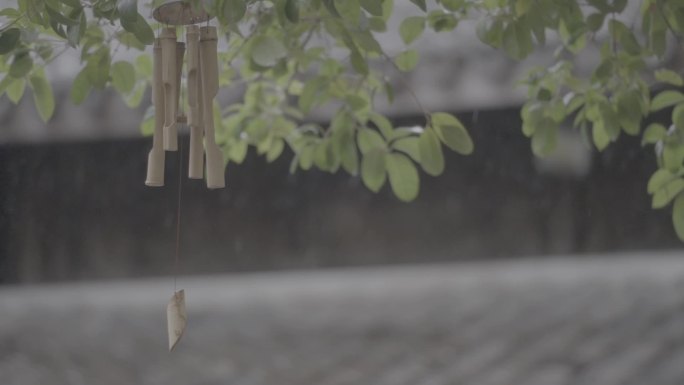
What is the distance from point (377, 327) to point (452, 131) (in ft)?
4.06

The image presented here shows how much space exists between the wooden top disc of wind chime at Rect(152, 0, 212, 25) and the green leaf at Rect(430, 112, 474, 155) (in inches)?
12.8

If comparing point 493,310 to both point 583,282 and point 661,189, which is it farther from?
point 661,189

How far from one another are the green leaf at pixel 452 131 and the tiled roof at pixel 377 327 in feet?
3.66

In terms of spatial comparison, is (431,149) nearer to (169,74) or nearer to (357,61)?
(357,61)

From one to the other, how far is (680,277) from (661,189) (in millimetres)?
1040

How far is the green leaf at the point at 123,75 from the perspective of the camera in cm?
130

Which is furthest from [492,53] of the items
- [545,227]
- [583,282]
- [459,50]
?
[583,282]

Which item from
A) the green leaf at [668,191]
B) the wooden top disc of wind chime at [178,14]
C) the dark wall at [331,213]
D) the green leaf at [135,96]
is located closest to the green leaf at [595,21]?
the green leaf at [668,191]

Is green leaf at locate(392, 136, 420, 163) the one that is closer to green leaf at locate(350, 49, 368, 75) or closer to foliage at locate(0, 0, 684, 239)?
foliage at locate(0, 0, 684, 239)

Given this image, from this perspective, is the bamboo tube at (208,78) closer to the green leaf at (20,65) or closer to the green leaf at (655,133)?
the green leaf at (20,65)

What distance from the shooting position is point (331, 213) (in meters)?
2.39

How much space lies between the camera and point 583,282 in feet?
7.66

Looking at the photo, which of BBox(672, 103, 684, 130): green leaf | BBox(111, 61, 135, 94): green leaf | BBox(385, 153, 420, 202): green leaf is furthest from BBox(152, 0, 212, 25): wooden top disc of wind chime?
BBox(672, 103, 684, 130): green leaf

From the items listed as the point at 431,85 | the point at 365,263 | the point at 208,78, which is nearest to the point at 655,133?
the point at 208,78
